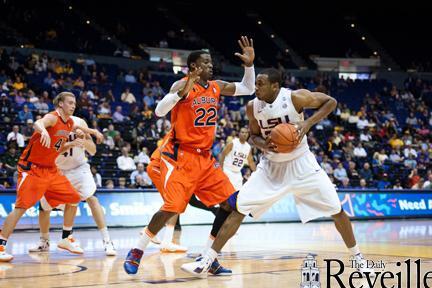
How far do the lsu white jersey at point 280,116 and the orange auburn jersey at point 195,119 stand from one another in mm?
522

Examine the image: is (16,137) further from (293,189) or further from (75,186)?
(293,189)

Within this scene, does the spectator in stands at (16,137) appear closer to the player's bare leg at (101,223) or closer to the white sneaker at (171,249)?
the player's bare leg at (101,223)

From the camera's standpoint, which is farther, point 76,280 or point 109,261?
point 109,261

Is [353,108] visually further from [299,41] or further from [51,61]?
[51,61]

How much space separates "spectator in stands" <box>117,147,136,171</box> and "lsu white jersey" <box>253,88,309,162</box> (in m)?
12.1

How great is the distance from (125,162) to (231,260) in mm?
10967

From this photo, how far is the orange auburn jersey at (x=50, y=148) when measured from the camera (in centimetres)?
852

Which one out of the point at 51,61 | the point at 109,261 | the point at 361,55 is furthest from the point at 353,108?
the point at 109,261

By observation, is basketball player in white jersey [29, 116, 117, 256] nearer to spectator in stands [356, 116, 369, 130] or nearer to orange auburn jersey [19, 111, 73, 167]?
orange auburn jersey [19, 111, 73, 167]

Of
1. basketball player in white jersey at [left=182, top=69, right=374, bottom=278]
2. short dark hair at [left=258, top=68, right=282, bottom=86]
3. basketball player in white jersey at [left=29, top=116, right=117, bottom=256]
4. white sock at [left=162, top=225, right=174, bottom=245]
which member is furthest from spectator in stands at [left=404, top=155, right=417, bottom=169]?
short dark hair at [left=258, top=68, right=282, bottom=86]

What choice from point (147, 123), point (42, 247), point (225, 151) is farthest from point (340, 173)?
point (42, 247)

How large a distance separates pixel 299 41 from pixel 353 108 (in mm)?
8914

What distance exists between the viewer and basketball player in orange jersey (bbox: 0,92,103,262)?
8406 millimetres

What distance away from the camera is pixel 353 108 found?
3152cm
